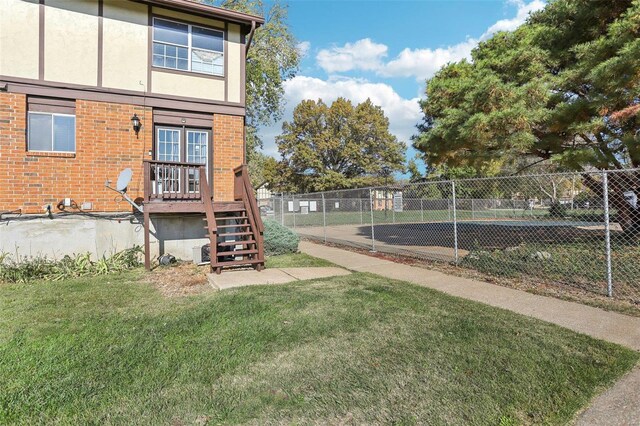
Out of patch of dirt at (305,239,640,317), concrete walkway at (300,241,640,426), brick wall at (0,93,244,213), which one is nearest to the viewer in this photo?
concrete walkway at (300,241,640,426)

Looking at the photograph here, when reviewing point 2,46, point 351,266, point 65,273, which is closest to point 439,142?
point 351,266

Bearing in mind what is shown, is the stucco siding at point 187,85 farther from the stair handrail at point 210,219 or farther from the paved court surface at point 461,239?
the paved court surface at point 461,239

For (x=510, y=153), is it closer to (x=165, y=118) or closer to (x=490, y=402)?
(x=490, y=402)

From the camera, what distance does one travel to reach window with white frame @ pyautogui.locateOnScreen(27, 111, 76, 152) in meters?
7.21

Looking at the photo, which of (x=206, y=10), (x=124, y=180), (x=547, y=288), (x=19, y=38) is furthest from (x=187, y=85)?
(x=547, y=288)

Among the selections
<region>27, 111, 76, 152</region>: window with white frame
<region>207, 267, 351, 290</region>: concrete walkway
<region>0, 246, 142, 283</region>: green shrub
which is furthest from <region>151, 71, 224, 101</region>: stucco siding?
<region>207, 267, 351, 290</region>: concrete walkway

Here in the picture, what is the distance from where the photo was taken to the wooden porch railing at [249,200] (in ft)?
23.5

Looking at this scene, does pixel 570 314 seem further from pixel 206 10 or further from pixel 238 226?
pixel 206 10

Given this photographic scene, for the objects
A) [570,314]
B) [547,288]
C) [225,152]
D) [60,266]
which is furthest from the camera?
[225,152]

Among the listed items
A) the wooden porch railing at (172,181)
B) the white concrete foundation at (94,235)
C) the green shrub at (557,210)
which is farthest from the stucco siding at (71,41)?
the green shrub at (557,210)

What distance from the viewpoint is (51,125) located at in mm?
7402

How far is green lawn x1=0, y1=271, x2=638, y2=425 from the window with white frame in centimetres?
419

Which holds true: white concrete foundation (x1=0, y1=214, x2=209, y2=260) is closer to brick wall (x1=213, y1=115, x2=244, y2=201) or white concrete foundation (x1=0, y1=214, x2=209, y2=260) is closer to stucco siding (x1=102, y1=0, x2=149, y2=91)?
brick wall (x1=213, y1=115, x2=244, y2=201)

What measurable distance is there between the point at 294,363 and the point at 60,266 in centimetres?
619
